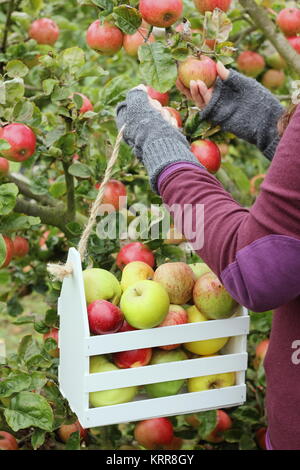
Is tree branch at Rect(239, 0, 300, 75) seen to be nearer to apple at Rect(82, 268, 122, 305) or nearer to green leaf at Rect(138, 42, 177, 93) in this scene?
green leaf at Rect(138, 42, 177, 93)

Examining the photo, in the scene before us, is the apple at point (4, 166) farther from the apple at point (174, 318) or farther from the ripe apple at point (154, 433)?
the ripe apple at point (154, 433)

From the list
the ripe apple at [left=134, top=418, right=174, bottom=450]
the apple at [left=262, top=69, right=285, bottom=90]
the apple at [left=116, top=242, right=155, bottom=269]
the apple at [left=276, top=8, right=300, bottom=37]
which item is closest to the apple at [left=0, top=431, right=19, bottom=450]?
the ripe apple at [left=134, top=418, right=174, bottom=450]

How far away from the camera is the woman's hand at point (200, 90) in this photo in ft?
4.43

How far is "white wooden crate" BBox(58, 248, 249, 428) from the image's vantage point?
104 centimetres

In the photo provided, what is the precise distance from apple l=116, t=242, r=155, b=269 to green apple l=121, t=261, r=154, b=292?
0.10 meters

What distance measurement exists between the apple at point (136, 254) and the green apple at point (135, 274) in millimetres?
105

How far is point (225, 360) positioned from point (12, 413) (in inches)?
17.2

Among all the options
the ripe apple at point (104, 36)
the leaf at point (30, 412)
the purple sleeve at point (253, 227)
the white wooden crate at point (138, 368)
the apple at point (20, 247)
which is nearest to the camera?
the purple sleeve at point (253, 227)

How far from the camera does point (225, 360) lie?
1.13m

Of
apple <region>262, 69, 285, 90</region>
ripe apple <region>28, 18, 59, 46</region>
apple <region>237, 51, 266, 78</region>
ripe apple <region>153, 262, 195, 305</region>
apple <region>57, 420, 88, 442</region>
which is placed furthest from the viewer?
apple <region>262, 69, 285, 90</region>

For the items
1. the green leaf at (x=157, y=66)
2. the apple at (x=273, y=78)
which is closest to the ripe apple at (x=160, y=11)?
the green leaf at (x=157, y=66)

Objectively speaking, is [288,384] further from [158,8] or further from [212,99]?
[158,8]

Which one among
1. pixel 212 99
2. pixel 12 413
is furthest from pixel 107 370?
pixel 212 99
